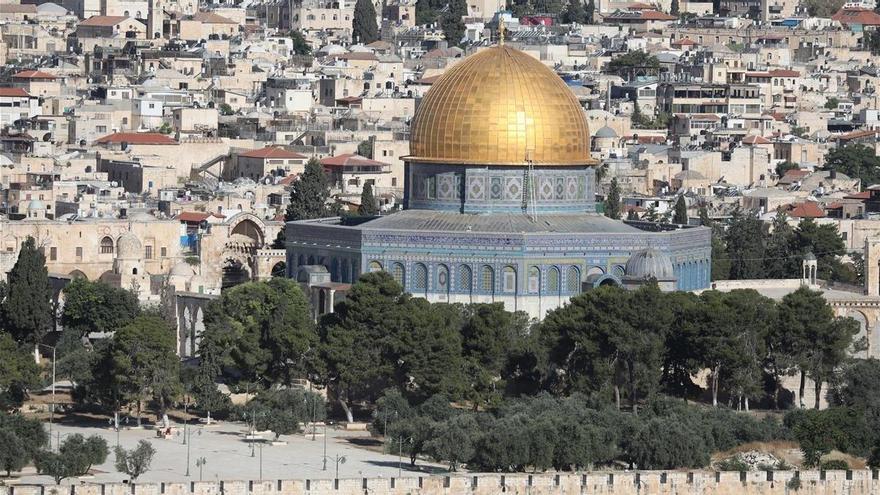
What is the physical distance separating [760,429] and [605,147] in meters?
49.4

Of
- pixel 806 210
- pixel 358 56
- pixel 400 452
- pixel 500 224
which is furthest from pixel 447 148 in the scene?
pixel 358 56

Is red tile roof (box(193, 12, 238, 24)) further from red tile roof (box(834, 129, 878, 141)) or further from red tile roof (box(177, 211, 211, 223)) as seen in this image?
red tile roof (box(177, 211, 211, 223))

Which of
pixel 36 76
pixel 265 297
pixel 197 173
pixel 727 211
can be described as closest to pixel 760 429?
pixel 265 297

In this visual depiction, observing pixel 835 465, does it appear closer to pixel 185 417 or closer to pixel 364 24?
pixel 185 417

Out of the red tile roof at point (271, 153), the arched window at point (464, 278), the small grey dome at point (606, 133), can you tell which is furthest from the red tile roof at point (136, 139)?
the arched window at point (464, 278)

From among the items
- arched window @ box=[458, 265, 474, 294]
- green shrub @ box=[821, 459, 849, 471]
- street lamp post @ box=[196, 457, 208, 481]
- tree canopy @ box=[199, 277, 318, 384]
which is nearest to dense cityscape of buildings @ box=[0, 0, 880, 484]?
arched window @ box=[458, 265, 474, 294]

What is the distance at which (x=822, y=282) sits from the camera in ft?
279

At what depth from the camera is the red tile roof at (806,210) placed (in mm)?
98688

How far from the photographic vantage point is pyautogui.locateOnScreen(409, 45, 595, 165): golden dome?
79.3 metres

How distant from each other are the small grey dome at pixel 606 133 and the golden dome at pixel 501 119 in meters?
36.0

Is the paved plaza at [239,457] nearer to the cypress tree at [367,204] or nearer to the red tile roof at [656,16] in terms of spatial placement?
the cypress tree at [367,204]

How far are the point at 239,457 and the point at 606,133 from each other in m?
53.8

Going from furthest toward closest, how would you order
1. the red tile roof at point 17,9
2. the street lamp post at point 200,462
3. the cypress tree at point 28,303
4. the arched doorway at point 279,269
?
the red tile roof at point 17,9 → the arched doorway at point 279,269 → the cypress tree at point 28,303 → the street lamp post at point 200,462

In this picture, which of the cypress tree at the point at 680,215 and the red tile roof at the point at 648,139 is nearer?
the cypress tree at the point at 680,215
